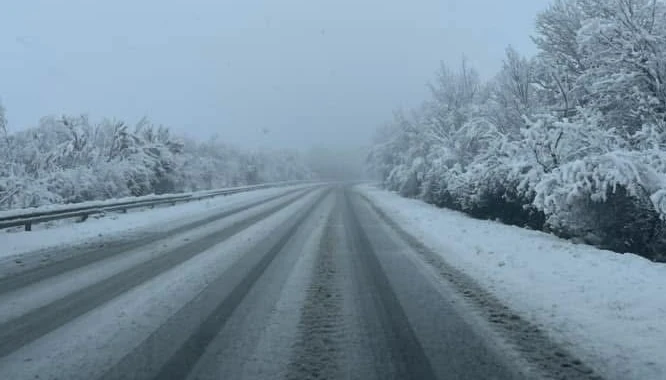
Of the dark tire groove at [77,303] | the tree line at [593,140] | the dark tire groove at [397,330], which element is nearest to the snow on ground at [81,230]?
the dark tire groove at [77,303]

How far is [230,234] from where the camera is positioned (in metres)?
16.5

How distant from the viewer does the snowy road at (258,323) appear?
5.05 metres

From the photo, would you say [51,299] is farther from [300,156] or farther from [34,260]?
[300,156]

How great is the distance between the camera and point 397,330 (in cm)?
629

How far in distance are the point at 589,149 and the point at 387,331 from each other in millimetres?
10808

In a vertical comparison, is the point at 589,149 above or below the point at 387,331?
above

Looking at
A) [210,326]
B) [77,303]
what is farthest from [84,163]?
[210,326]

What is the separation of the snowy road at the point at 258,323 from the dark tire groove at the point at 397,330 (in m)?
0.02

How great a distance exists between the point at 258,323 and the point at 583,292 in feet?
16.2

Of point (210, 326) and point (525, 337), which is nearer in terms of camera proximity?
point (525, 337)

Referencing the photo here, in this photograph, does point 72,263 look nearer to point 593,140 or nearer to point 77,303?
point 77,303

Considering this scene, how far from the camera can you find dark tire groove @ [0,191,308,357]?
611 centimetres

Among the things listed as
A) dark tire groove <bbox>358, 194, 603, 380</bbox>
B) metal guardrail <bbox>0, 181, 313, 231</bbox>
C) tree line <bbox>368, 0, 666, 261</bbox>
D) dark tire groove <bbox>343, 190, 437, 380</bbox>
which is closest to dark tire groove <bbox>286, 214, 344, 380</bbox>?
dark tire groove <bbox>343, 190, 437, 380</bbox>

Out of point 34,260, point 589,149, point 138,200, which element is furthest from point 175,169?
point 589,149
